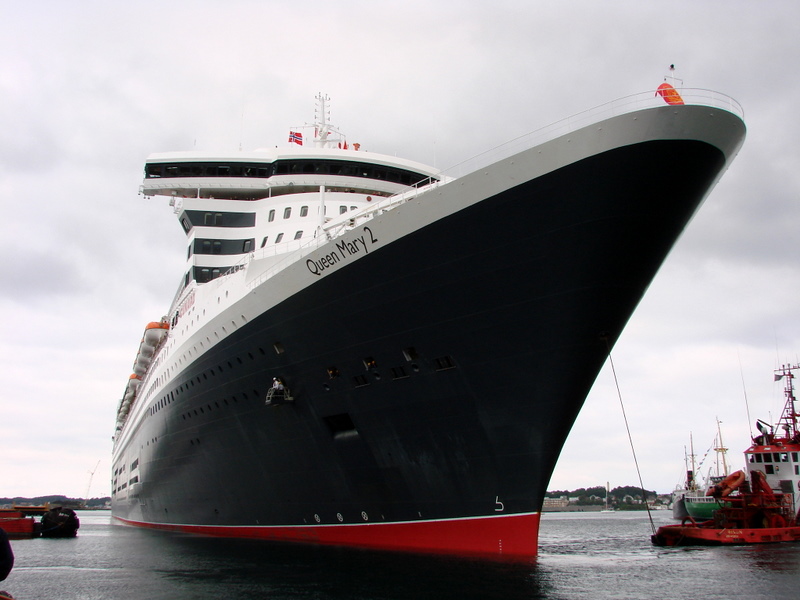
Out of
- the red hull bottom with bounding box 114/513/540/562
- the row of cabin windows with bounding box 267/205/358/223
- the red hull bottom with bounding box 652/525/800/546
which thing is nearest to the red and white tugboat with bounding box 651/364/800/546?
the red hull bottom with bounding box 652/525/800/546

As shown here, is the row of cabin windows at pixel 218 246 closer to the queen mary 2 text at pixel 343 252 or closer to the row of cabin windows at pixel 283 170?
the row of cabin windows at pixel 283 170

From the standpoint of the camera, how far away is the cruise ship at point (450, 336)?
12.5 m

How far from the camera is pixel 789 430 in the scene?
34.5 m

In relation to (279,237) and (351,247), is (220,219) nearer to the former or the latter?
(279,237)

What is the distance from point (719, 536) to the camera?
2366cm

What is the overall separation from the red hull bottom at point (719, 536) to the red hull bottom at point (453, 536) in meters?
12.9

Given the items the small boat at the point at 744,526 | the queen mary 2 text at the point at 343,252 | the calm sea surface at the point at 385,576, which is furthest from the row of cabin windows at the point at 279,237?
the small boat at the point at 744,526

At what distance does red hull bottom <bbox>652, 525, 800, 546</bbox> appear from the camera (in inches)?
931

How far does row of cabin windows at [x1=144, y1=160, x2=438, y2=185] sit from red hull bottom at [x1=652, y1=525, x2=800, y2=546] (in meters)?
15.9

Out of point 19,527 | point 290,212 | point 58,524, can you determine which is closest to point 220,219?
point 290,212

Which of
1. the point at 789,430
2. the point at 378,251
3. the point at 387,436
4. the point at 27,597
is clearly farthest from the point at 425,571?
the point at 789,430

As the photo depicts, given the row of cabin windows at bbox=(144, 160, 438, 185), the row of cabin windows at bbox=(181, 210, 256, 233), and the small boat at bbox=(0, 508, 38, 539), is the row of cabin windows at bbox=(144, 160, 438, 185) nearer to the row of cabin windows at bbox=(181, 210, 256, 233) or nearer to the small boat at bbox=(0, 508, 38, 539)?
the row of cabin windows at bbox=(181, 210, 256, 233)

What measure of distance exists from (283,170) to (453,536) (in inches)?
585

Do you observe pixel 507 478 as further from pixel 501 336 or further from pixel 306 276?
pixel 306 276
